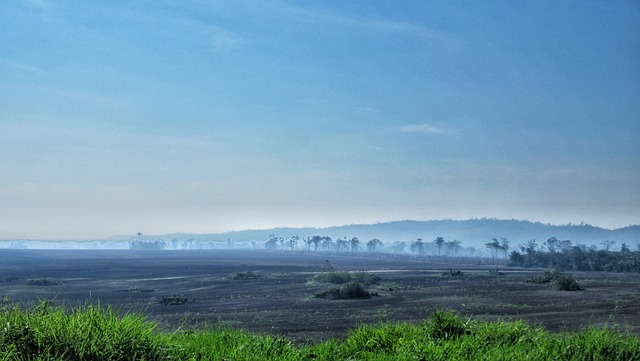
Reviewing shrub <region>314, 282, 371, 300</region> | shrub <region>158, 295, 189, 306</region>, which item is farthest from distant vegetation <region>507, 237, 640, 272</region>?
shrub <region>158, 295, 189, 306</region>

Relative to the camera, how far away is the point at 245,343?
468 inches

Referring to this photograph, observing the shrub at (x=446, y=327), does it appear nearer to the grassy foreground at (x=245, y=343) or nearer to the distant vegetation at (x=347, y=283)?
the grassy foreground at (x=245, y=343)

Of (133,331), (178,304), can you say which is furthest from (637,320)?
(178,304)

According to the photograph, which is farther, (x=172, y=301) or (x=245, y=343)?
(x=172, y=301)

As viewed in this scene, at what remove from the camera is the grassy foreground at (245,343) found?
10.2m

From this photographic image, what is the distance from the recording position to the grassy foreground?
10227 millimetres

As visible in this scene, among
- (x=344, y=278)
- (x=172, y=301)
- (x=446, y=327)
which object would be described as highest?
(x=446, y=327)

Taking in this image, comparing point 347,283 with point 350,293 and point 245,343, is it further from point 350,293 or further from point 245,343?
point 245,343

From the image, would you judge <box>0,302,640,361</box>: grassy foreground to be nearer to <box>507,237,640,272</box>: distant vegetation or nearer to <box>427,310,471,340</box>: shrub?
<box>427,310,471,340</box>: shrub

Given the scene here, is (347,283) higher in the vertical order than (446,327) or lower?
lower

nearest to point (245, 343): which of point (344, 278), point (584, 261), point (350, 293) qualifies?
point (350, 293)

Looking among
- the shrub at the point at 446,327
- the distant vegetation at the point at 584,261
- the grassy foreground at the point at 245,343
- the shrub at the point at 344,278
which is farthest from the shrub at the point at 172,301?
the distant vegetation at the point at 584,261

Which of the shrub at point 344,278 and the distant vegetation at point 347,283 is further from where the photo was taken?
the shrub at point 344,278

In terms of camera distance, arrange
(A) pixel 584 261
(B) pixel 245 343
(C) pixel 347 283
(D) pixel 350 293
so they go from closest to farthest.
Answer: (B) pixel 245 343
(D) pixel 350 293
(C) pixel 347 283
(A) pixel 584 261
